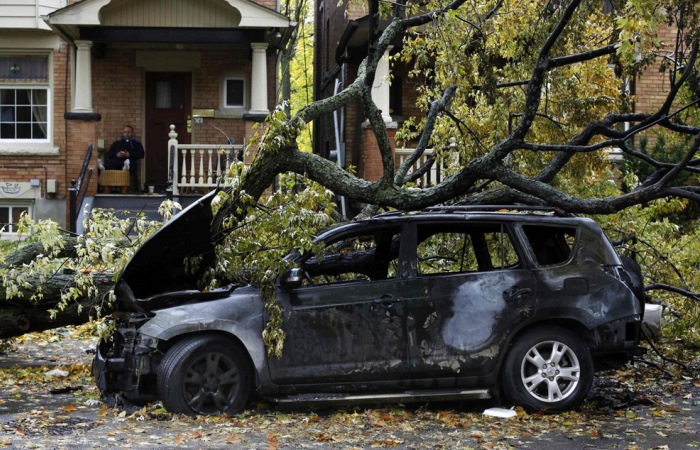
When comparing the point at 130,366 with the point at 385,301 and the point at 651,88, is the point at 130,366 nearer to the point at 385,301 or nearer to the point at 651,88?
the point at 385,301

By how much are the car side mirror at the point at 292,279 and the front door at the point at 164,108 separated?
48.4ft

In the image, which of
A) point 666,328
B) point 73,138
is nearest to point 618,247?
point 666,328

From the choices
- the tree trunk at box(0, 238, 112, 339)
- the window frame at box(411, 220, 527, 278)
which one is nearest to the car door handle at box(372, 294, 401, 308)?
the window frame at box(411, 220, 527, 278)

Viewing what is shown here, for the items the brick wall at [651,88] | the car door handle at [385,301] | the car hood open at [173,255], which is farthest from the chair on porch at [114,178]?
the car door handle at [385,301]

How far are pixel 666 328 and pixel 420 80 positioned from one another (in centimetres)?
1267

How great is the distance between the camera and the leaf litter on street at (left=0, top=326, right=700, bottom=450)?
7621mm

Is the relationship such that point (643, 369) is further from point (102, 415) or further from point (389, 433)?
point (102, 415)

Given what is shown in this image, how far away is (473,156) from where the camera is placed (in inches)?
506

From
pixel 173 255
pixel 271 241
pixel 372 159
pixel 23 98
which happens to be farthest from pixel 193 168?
pixel 271 241

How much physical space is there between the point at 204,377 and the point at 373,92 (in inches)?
469

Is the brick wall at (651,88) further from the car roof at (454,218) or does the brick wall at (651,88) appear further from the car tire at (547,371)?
the car tire at (547,371)

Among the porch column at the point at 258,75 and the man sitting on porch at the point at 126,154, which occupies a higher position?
the porch column at the point at 258,75

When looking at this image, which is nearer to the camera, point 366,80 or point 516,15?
point 366,80

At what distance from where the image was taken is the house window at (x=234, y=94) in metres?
22.7
